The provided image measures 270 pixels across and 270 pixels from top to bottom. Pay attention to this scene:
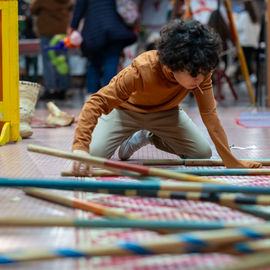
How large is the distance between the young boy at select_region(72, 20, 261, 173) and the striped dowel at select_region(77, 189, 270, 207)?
12.6 inches

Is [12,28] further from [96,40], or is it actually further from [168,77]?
[96,40]

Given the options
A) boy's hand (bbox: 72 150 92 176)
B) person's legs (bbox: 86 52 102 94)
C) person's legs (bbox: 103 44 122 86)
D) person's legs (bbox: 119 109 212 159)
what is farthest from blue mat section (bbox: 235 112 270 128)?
boy's hand (bbox: 72 150 92 176)

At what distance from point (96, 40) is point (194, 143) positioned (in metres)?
2.41

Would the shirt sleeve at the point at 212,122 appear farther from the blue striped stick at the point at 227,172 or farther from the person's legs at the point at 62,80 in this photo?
the person's legs at the point at 62,80

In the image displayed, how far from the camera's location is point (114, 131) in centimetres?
256

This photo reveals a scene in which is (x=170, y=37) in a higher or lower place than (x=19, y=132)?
higher

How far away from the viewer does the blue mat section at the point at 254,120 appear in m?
4.01

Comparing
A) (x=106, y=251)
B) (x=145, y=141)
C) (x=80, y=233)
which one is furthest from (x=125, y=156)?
(x=106, y=251)

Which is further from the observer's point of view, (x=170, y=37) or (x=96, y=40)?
(x=96, y=40)

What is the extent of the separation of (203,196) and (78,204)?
0.37 m

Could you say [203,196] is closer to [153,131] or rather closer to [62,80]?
[153,131]

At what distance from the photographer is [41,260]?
1.15 meters

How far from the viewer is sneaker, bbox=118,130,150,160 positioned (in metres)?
2.67

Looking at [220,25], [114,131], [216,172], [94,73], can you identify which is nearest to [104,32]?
[94,73]
